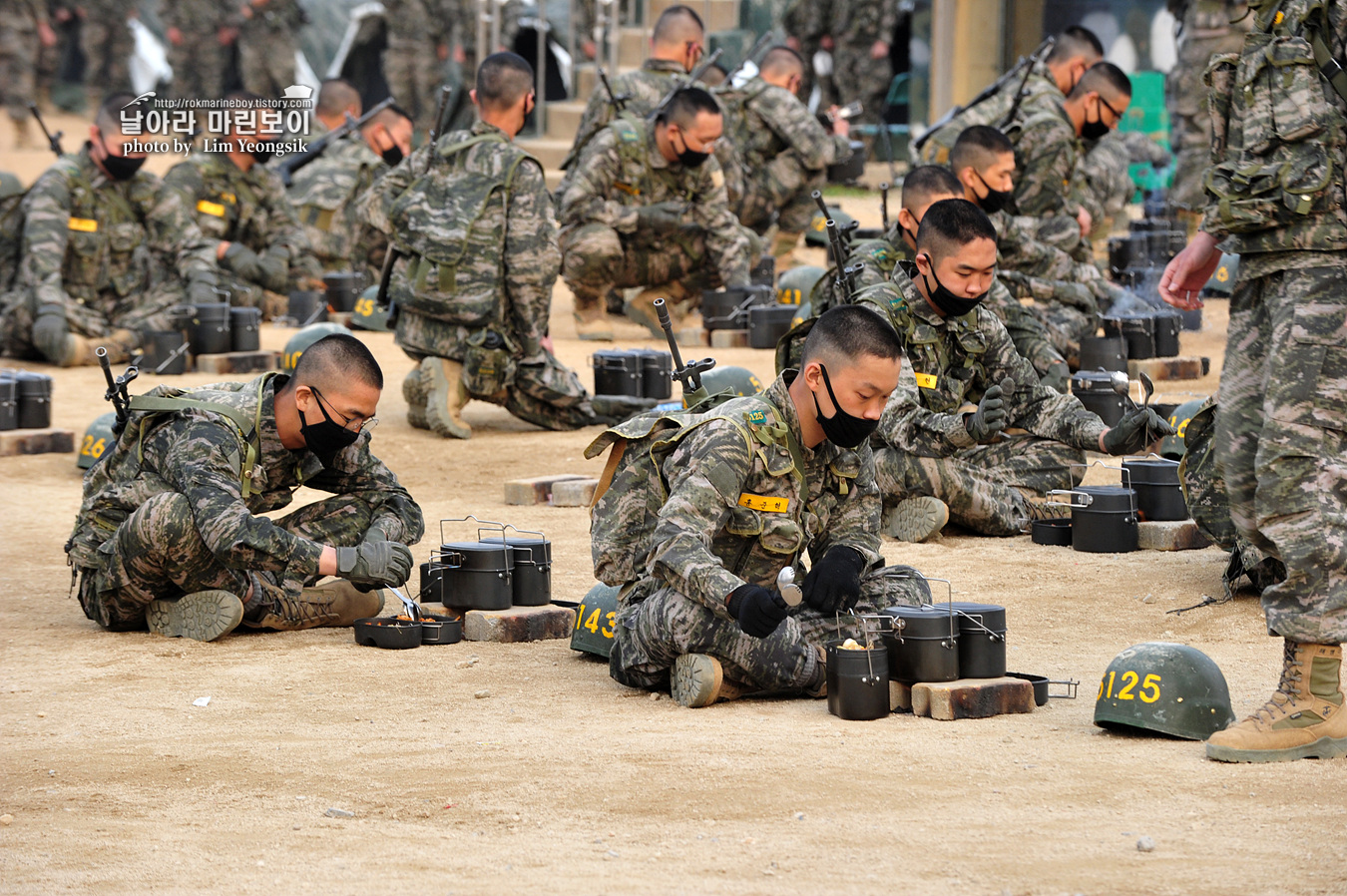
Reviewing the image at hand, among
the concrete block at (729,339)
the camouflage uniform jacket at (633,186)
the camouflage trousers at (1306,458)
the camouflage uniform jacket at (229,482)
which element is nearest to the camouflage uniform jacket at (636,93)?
the camouflage uniform jacket at (633,186)

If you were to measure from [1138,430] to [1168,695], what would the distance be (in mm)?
2234

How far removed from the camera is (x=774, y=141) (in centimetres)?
1688

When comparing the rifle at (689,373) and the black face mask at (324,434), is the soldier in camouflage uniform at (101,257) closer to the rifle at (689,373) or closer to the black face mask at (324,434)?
the black face mask at (324,434)

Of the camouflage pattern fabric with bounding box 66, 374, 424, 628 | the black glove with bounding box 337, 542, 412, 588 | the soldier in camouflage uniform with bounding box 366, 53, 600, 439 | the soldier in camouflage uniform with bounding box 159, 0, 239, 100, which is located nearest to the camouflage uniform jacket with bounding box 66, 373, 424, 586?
the camouflage pattern fabric with bounding box 66, 374, 424, 628

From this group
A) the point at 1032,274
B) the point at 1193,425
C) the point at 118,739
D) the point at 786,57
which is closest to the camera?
the point at 118,739

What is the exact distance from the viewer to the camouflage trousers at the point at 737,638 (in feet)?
18.0

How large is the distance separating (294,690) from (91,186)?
7743 millimetres

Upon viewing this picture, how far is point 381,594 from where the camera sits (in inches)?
282

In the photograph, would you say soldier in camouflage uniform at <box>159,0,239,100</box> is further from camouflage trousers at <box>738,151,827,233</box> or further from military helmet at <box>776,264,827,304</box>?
military helmet at <box>776,264,827,304</box>

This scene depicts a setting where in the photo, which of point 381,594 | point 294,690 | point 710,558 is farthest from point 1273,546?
point 381,594

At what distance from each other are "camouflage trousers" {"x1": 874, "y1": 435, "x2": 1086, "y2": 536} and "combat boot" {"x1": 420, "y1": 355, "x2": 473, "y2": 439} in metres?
3.34

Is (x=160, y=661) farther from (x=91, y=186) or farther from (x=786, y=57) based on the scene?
(x=786, y=57)

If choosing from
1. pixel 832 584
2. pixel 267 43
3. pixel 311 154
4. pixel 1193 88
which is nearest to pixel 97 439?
pixel 832 584

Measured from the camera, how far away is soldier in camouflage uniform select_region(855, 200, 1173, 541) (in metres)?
7.33
